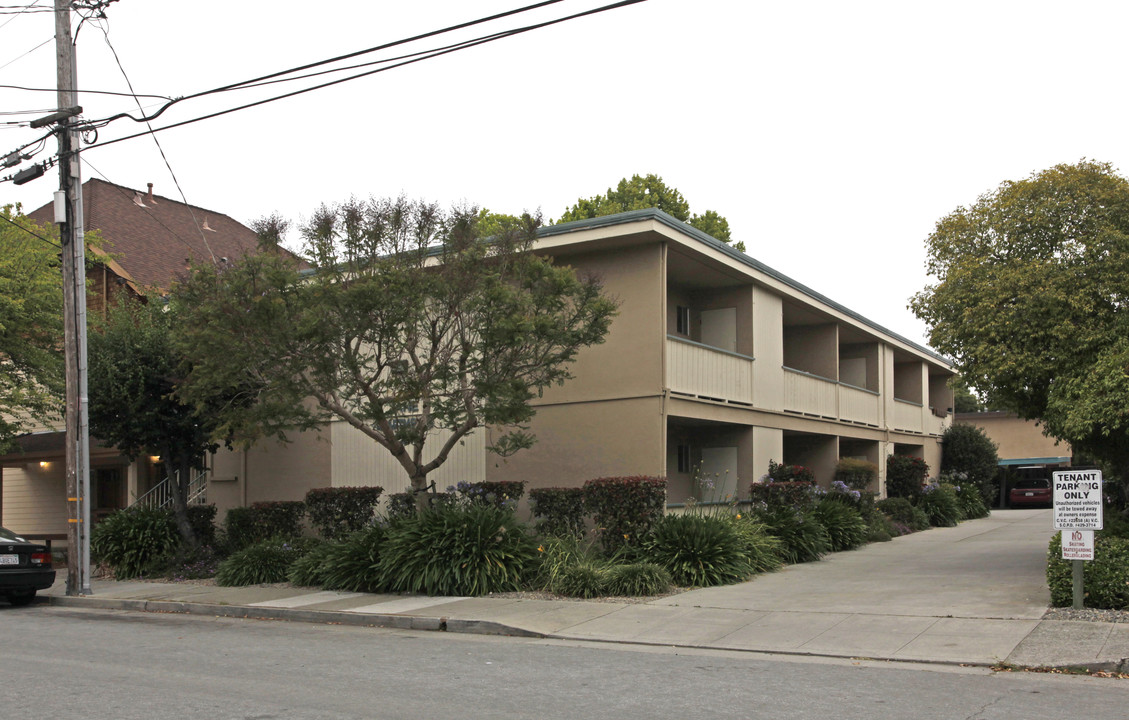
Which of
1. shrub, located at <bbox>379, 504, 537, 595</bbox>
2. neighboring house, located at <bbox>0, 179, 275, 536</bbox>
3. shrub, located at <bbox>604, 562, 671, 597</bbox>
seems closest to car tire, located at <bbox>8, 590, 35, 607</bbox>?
shrub, located at <bbox>379, 504, 537, 595</bbox>

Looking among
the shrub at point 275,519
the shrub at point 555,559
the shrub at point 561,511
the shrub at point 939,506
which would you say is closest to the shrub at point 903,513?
the shrub at point 939,506

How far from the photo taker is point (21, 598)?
16.0m

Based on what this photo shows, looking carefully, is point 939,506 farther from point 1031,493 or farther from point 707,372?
point 1031,493

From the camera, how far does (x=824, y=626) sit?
10.8 meters

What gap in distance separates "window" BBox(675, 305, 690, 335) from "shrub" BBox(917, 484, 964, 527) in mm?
9390

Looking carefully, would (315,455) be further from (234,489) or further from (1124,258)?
(1124,258)

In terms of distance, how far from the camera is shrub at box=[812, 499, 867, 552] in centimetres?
1902

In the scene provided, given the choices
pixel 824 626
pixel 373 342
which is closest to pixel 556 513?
pixel 373 342

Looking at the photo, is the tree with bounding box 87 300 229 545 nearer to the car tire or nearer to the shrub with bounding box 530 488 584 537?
the car tire

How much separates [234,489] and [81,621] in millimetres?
8160

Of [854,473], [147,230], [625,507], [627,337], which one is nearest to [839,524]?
[854,473]

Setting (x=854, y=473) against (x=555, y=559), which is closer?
(x=555, y=559)

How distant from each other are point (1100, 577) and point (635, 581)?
565 cm

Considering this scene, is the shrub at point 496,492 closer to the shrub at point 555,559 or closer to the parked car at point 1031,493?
the shrub at point 555,559
